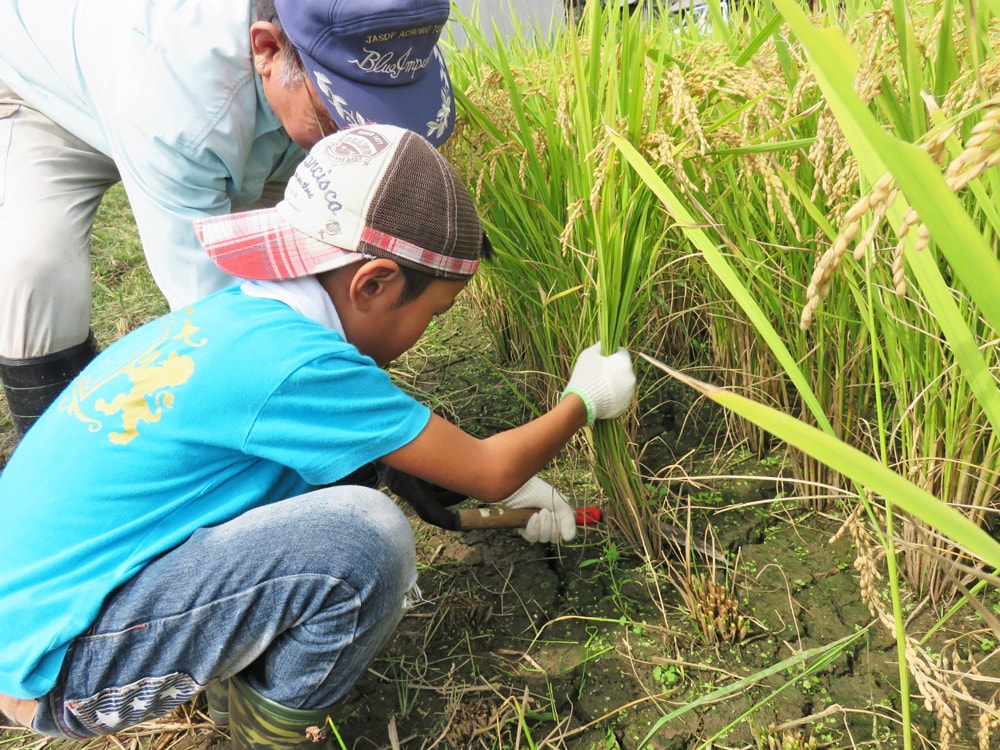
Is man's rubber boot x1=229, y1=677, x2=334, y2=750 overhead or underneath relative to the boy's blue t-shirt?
underneath

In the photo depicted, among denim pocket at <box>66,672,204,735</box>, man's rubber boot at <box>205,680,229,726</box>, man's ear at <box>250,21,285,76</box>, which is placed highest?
man's ear at <box>250,21,285,76</box>

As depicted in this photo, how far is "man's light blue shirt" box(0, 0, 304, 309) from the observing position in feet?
4.66

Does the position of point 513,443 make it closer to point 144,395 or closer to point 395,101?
point 144,395

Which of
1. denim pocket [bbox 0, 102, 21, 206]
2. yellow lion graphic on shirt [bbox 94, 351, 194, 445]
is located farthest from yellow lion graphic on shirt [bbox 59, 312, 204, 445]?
denim pocket [bbox 0, 102, 21, 206]

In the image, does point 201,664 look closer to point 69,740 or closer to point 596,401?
point 69,740

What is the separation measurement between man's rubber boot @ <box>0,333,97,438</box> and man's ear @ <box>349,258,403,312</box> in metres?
1.09

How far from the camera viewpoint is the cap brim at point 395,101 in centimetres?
134

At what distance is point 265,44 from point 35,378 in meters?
1.03

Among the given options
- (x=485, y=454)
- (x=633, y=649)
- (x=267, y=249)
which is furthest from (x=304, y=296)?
(x=633, y=649)

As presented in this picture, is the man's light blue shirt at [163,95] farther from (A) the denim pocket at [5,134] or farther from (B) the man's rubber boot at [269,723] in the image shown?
(B) the man's rubber boot at [269,723]

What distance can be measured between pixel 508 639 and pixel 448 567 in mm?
257

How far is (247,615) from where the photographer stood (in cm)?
110

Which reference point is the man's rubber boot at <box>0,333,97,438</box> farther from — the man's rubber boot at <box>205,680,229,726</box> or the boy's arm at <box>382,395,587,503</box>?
the boy's arm at <box>382,395,587,503</box>

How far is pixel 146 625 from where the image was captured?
1060mm
